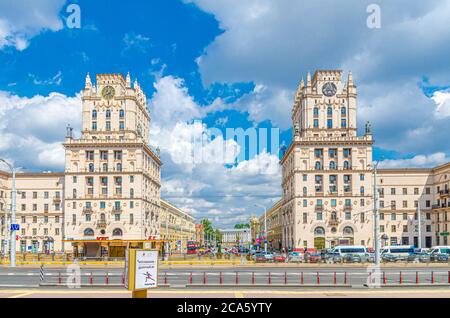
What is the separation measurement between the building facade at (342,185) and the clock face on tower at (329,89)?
0.21m

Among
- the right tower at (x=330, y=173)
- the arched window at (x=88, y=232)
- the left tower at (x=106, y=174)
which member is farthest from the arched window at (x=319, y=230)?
the arched window at (x=88, y=232)

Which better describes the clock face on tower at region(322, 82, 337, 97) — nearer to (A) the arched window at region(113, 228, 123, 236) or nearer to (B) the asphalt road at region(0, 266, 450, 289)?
(A) the arched window at region(113, 228, 123, 236)

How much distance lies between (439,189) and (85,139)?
77.4 m

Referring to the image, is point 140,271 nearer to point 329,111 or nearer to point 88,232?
point 88,232

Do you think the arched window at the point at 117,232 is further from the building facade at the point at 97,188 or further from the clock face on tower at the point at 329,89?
the clock face on tower at the point at 329,89

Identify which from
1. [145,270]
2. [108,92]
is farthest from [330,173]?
[145,270]

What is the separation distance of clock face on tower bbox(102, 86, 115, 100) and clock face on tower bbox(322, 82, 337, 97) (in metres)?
46.0

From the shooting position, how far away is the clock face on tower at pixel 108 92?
104 metres

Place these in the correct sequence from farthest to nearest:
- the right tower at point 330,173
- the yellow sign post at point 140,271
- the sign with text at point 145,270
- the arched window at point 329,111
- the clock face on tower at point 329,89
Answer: the clock face on tower at point 329,89 → the arched window at point 329,111 → the right tower at point 330,173 → the sign with text at point 145,270 → the yellow sign post at point 140,271

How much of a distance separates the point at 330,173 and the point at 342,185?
347cm

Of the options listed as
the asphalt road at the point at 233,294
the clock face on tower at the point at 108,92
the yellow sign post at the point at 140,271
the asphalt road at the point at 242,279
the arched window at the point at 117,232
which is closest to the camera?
the yellow sign post at the point at 140,271

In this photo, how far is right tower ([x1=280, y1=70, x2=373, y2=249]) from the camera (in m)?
96.6

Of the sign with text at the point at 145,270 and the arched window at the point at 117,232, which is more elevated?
the sign with text at the point at 145,270

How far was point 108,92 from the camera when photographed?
104m
